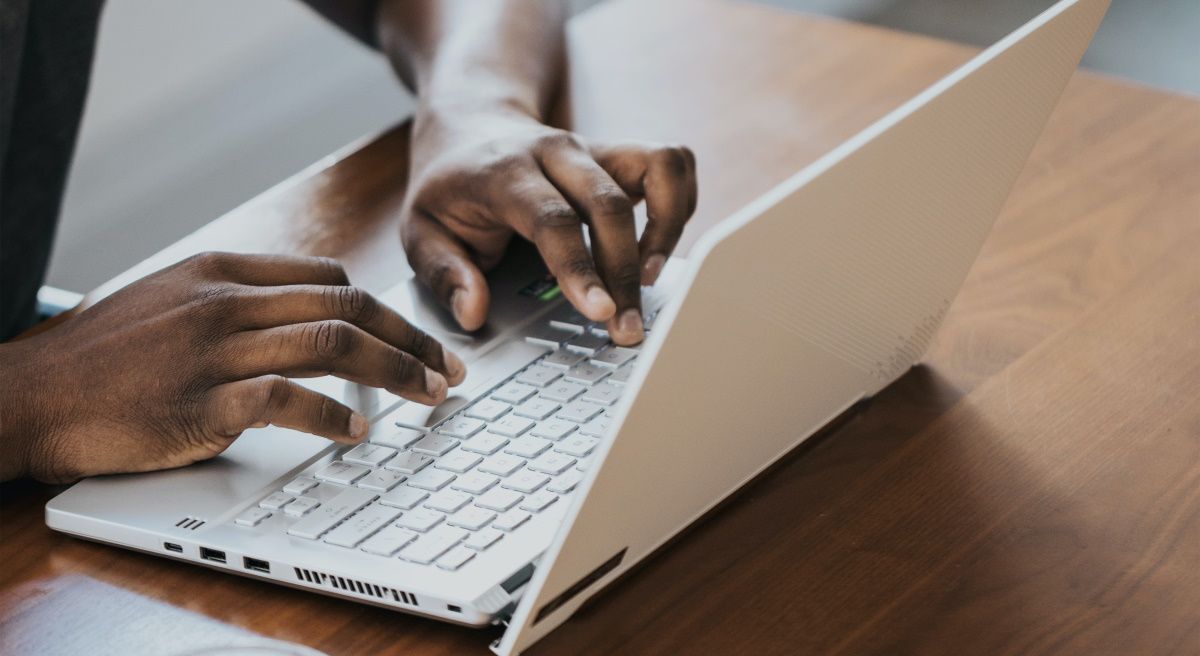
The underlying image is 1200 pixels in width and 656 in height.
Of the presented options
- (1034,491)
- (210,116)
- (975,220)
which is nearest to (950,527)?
(1034,491)

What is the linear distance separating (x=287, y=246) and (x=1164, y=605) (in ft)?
2.00

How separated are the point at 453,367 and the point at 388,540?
0.14 metres

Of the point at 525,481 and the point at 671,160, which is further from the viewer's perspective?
the point at 671,160

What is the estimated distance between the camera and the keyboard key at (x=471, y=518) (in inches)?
23.5

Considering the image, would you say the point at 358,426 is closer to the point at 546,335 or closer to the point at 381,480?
the point at 381,480

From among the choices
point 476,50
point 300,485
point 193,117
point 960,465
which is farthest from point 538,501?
point 193,117

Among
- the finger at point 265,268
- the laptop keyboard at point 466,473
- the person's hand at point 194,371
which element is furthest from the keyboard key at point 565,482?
the finger at point 265,268

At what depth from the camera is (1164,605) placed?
57cm

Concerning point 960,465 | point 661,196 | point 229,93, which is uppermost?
point 661,196

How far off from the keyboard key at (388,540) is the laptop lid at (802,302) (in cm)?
7

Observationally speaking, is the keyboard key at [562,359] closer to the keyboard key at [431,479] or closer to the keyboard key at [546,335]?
the keyboard key at [546,335]

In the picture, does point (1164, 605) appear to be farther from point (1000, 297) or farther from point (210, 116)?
point (210, 116)

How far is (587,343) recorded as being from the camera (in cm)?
76

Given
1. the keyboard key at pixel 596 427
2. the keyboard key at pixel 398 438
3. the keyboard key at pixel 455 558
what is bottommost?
the keyboard key at pixel 596 427
